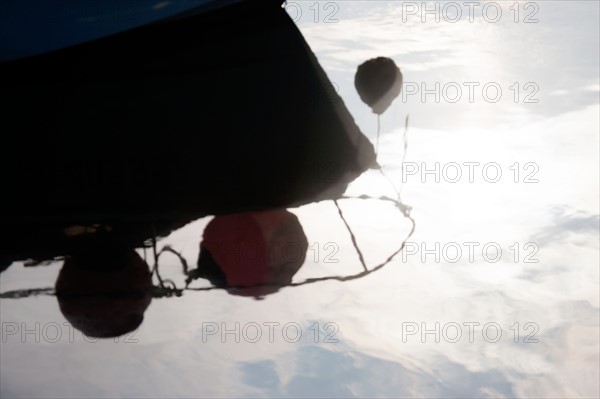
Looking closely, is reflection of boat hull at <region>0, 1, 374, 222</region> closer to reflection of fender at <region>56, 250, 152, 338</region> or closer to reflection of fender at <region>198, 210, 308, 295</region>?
reflection of fender at <region>198, 210, 308, 295</region>

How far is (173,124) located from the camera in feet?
11.6

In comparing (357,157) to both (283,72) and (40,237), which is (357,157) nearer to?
(283,72)

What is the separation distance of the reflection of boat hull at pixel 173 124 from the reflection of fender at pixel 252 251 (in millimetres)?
206

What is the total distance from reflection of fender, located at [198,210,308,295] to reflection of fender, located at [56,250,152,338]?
371 millimetres

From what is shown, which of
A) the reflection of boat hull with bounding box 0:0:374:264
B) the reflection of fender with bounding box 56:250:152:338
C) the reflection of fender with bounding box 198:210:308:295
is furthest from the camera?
the reflection of boat hull with bounding box 0:0:374:264

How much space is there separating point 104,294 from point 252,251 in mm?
787

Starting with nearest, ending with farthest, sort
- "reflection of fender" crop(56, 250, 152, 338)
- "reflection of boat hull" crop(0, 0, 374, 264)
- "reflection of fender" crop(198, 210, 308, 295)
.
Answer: "reflection of fender" crop(56, 250, 152, 338) < "reflection of fender" crop(198, 210, 308, 295) < "reflection of boat hull" crop(0, 0, 374, 264)

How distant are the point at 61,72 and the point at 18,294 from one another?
4.20 ft

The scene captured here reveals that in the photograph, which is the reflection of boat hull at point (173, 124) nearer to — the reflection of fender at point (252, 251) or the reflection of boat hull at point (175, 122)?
the reflection of boat hull at point (175, 122)

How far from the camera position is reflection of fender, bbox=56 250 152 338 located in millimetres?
2943

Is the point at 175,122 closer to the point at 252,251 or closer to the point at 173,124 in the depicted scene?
the point at 173,124

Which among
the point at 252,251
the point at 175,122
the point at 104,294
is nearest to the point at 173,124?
the point at 175,122

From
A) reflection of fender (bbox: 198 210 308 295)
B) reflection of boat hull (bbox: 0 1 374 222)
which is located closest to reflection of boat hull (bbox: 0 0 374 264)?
reflection of boat hull (bbox: 0 1 374 222)

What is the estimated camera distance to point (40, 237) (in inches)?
138
